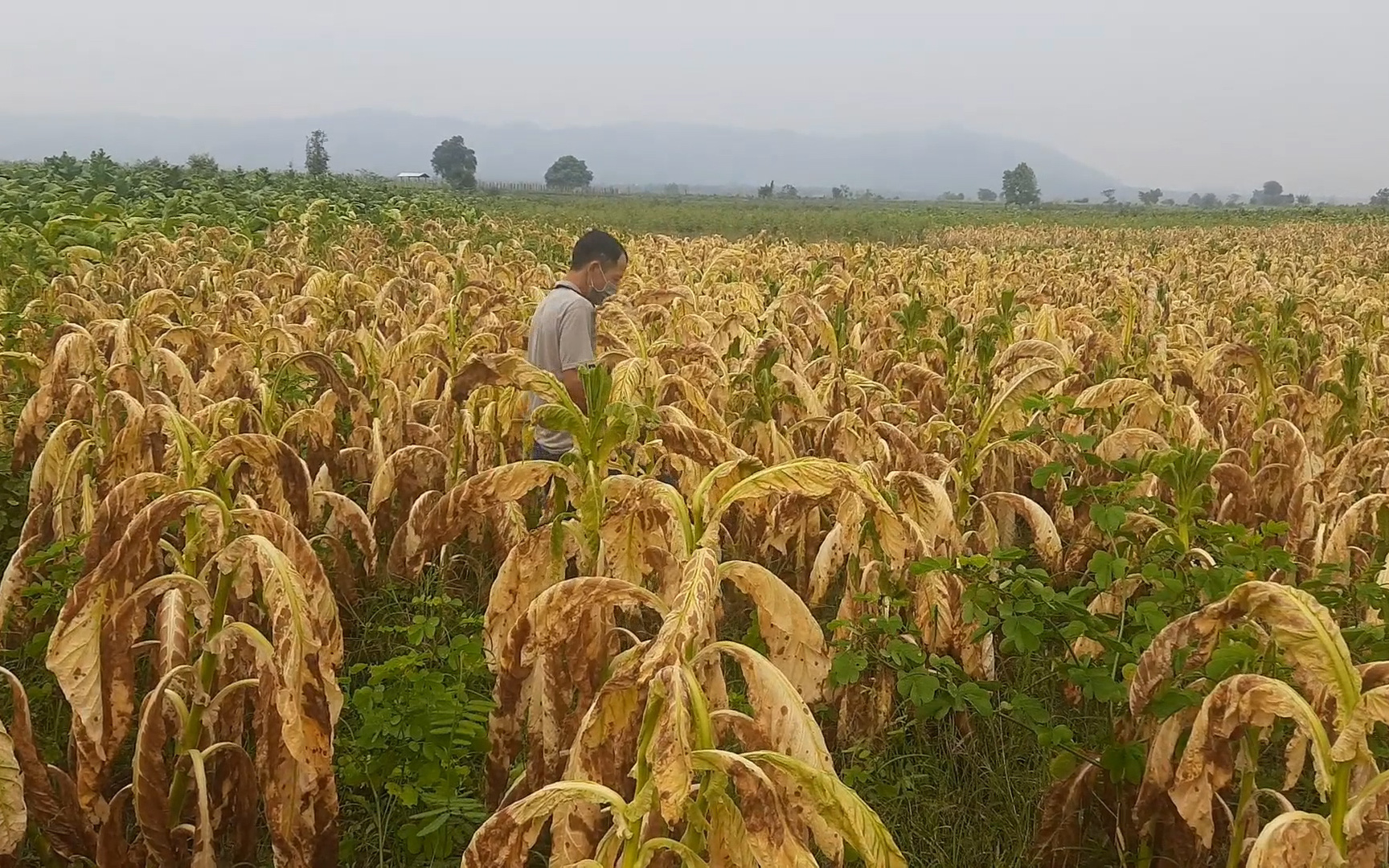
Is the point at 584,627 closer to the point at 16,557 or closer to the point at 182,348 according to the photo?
the point at 16,557

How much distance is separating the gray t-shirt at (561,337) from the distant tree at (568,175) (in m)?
89.6

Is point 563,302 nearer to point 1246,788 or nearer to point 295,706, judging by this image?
point 295,706

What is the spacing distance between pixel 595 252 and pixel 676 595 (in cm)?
367

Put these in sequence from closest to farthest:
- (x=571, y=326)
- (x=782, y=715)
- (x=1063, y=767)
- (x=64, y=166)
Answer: (x=782, y=715), (x=1063, y=767), (x=571, y=326), (x=64, y=166)

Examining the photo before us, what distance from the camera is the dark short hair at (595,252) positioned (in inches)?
206

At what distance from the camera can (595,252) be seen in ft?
17.2

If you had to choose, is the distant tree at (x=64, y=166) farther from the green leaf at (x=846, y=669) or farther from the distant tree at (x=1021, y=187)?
the distant tree at (x=1021, y=187)

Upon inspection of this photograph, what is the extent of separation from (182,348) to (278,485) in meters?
3.29

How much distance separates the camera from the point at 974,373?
671 cm

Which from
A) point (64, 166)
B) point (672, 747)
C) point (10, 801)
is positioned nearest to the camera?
point (672, 747)

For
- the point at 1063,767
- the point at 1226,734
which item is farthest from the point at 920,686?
the point at 1226,734

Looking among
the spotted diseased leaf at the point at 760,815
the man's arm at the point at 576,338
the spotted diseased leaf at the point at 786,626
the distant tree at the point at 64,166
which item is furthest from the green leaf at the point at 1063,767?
the distant tree at the point at 64,166

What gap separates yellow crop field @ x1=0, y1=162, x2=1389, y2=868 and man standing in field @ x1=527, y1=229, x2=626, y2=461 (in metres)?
0.27

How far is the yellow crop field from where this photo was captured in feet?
5.65
